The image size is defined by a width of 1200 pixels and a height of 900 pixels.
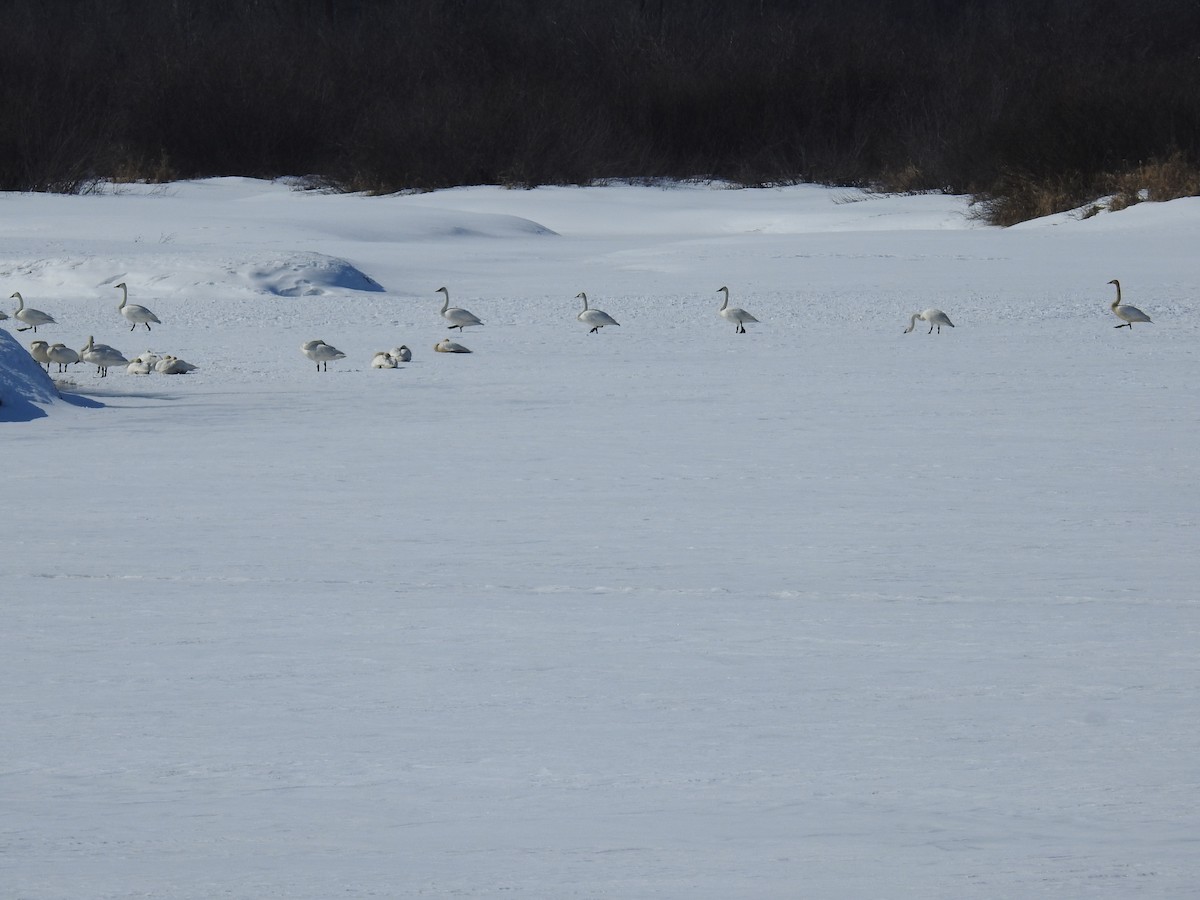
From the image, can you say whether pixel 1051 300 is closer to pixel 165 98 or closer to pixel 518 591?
pixel 518 591

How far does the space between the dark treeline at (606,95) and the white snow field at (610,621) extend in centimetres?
1719

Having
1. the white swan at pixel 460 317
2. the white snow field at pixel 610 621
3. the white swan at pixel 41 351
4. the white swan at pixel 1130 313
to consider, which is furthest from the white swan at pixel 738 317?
the white swan at pixel 41 351

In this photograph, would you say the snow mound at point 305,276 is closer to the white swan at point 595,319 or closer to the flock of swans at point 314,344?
the flock of swans at point 314,344

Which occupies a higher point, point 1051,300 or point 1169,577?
point 1051,300

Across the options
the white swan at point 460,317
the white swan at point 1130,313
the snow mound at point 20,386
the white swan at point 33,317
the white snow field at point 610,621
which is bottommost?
the white snow field at point 610,621

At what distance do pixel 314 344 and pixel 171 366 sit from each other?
811 mm

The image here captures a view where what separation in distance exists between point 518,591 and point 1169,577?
1.90 m

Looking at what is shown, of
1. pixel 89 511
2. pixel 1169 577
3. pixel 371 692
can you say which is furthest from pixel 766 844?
pixel 89 511

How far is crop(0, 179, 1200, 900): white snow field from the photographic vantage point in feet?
11.0

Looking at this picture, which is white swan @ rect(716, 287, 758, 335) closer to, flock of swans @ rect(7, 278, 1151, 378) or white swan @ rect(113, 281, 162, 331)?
flock of swans @ rect(7, 278, 1151, 378)

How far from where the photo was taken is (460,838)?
338cm

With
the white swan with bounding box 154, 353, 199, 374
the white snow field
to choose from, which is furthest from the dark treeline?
the white snow field

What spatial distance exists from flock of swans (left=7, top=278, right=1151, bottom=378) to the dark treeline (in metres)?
13.6

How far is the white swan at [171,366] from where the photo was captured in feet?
34.4
